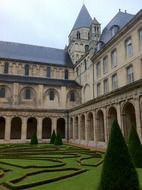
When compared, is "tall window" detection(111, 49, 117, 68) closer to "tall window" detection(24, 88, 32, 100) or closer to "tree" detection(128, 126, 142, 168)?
"tall window" detection(24, 88, 32, 100)

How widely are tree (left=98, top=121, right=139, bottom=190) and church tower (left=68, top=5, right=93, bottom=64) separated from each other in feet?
135

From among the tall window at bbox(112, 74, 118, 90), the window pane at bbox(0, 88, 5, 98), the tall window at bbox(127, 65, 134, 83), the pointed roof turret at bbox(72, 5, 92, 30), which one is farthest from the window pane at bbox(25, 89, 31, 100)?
the pointed roof turret at bbox(72, 5, 92, 30)

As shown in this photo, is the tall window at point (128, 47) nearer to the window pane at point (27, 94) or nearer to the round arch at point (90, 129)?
the round arch at point (90, 129)

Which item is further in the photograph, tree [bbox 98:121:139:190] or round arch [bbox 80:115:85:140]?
round arch [bbox 80:115:85:140]

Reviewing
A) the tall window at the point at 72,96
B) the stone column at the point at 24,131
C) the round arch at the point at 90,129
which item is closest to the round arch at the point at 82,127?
the round arch at the point at 90,129

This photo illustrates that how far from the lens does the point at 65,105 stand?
40.1 meters

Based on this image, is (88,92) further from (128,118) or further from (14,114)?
(128,118)

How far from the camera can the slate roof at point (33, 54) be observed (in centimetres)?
4355

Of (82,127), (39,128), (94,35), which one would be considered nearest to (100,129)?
(82,127)

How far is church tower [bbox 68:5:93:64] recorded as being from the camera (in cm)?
4784

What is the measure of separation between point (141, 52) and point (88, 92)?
15.7 meters

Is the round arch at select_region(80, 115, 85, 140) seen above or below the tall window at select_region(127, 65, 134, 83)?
below

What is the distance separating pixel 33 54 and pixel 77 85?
12.8 m

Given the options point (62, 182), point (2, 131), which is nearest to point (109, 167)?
point (62, 182)
